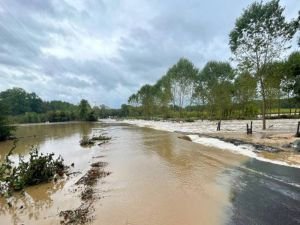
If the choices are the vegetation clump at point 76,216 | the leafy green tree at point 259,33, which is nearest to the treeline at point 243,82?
the leafy green tree at point 259,33

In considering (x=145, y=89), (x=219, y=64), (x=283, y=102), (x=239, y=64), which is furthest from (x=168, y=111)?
(x=239, y=64)

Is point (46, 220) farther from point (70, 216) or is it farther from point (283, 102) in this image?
point (283, 102)

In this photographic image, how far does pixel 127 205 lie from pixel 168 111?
274 feet

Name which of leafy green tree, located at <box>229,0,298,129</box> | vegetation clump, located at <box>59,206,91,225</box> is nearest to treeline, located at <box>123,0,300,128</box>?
leafy green tree, located at <box>229,0,298,129</box>

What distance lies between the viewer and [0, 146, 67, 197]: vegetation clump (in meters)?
9.52

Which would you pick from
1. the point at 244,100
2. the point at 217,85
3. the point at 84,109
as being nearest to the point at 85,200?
the point at 217,85

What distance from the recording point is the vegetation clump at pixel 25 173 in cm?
952

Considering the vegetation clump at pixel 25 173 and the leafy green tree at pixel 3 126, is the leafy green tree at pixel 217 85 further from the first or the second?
the vegetation clump at pixel 25 173

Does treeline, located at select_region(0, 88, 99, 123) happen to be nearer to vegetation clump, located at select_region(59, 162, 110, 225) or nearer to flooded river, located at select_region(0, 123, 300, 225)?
vegetation clump, located at select_region(59, 162, 110, 225)

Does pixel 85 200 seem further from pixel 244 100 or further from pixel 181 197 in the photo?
pixel 244 100

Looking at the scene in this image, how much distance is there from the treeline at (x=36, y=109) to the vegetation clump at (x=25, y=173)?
99.0m

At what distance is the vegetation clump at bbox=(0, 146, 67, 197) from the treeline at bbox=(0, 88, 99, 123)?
9899 centimetres

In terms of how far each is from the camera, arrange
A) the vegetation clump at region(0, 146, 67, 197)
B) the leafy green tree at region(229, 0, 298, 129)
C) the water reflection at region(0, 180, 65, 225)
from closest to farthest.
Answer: the water reflection at region(0, 180, 65, 225), the vegetation clump at region(0, 146, 67, 197), the leafy green tree at region(229, 0, 298, 129)

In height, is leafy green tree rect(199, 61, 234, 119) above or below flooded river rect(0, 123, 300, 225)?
above
